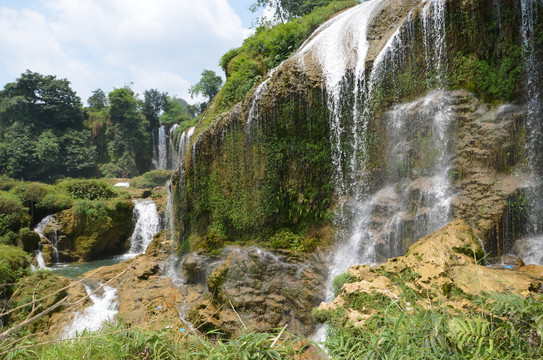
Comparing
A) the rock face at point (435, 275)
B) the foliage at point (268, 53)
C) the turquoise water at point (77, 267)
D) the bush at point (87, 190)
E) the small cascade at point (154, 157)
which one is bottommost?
the turquoise water at point (77, 267)

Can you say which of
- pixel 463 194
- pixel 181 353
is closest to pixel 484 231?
pixel 463 194

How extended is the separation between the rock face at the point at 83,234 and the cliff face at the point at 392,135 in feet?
26.5

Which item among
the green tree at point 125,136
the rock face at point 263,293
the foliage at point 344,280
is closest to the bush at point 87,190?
the rock face at point 263,293

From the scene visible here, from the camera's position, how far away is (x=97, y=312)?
8320mm

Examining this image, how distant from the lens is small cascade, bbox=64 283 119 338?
7.70 meters

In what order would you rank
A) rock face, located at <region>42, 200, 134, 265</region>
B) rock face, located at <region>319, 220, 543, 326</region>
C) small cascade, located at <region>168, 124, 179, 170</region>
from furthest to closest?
small cascade, located at <region>168, 124, 179, 170</region>
rock face, located at <region>42, 200, 134, 265</region>
rock face, located at <region>319, 220, 543, 326</region>

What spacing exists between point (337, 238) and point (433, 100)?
418cm

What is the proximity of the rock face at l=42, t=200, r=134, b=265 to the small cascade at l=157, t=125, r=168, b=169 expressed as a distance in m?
17.2

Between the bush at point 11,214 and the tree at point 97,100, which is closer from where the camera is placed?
the bush at point 11,214

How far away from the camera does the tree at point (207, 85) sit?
31.9 metres

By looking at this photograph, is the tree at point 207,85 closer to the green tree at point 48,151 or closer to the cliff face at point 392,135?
the green tree at point 48,151

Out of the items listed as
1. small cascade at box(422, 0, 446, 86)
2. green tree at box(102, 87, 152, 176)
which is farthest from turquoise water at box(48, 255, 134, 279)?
green tree at box(102, 87, 152, 176)

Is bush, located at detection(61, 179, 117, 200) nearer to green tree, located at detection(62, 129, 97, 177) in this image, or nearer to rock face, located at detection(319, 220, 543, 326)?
green tree, located at detection(62, 129, 97, 177)

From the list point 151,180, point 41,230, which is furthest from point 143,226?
point 151,180
